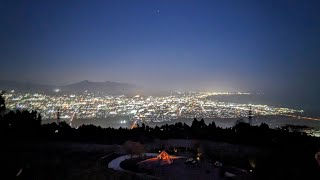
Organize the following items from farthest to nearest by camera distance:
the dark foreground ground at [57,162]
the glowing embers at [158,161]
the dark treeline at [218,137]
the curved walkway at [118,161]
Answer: the glowing embers at [158,161] → the curved walkway at [118,161] → the dark treeline at [218,137] → the dark foreground ground at [57,162]

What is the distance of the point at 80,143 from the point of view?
19938 mm

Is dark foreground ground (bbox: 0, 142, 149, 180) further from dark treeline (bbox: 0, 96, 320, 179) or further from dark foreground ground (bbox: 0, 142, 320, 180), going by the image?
dark treeline (bbox: 0, 96, 320, 179)

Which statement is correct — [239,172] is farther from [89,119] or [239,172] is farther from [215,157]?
[89,119]

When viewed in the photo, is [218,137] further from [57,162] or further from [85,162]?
[57,162]

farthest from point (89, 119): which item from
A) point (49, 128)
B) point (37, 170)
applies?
point (37, 170)

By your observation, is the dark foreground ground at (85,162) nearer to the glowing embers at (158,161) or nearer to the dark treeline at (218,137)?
the dark treeline at (218,137)

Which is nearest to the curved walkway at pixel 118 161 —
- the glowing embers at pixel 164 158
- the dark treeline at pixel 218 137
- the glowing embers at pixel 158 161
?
the glowing embers at pixel 158 161

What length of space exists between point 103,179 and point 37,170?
10.2 ft

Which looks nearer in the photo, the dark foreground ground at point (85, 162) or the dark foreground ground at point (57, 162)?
the dark foreground ground at point (57, 162)

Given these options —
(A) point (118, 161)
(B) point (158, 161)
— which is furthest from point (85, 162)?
(B) point (158, 161)

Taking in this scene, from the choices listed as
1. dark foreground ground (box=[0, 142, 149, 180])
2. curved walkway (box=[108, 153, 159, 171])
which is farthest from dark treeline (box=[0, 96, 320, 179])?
curved walkway (box=[108, 153, 159, 171])

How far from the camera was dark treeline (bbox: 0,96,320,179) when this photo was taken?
48.9 ft

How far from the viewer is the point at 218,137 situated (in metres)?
22.6

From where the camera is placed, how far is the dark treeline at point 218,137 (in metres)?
14.9
